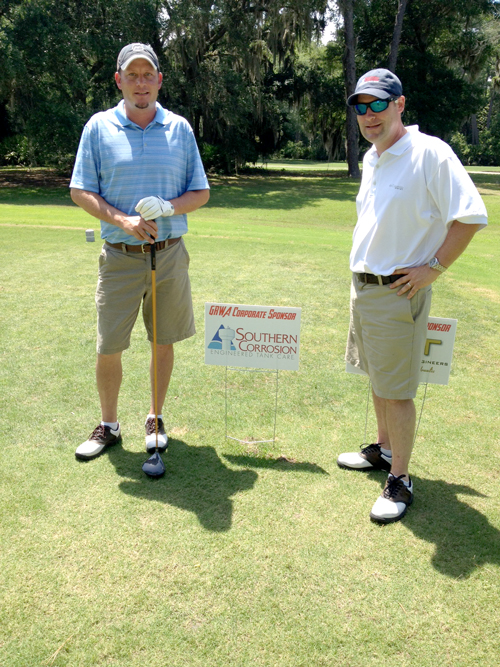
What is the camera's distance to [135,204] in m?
3.18

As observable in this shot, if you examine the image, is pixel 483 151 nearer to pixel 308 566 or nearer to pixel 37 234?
pixel 37 234

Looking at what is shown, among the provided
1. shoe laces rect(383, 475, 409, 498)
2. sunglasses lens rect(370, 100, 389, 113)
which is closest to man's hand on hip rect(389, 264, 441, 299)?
sunglasses lens rect(370, 100, 389, 113)

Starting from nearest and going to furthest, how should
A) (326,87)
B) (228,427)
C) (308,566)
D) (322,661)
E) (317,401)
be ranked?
(322,661)
(308,566)
(228,427)
(317,401)
(326,87)

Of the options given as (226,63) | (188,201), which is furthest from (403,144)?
(226,63)

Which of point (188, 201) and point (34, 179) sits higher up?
point (188, 201)

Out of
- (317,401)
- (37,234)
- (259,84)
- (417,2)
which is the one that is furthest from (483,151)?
(317,401)

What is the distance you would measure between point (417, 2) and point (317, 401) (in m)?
31.7

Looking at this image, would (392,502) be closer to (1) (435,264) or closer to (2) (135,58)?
(1) (435,264)

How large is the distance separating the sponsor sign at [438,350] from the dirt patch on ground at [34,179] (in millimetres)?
22341

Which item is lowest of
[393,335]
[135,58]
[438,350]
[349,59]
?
[438,350]

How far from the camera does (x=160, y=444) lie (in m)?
3.38

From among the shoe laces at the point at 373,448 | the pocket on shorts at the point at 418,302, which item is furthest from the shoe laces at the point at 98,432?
the pocket on shorts at the point at 418,302

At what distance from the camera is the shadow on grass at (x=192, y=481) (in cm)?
285

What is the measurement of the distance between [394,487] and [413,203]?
1452 mm
